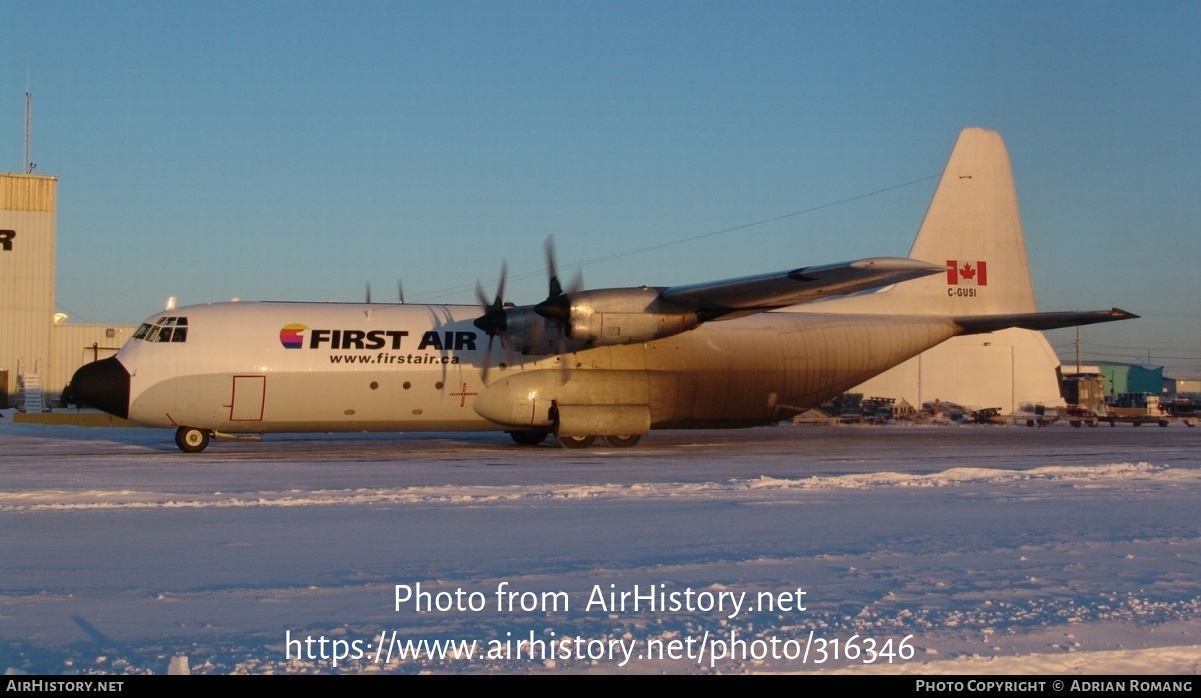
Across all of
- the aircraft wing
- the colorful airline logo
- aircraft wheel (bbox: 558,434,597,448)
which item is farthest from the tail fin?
the colorful airline logo

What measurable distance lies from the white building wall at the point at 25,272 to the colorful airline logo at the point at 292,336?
25.5m

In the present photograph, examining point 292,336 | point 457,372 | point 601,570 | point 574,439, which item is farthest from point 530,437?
point 601,570

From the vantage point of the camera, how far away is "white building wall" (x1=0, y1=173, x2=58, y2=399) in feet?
128

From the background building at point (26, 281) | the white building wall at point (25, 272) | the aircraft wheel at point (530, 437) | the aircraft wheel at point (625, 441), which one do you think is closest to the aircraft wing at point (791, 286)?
the aircraft wheel at point (625, 441)

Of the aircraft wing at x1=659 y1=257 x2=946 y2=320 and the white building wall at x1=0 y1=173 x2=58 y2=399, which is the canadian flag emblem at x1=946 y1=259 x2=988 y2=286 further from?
the white building wall at x1=0 y1=173 x2=58 y2=399

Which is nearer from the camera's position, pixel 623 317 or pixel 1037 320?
pixel 623 317

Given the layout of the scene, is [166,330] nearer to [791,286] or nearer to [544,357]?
[544,357]

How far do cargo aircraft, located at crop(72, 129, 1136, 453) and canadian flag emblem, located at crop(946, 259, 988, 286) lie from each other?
481 mm

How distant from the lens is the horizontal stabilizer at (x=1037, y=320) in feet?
69.5

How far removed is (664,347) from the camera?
21391 mm

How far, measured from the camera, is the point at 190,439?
19031mm

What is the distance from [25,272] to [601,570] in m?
39.0
